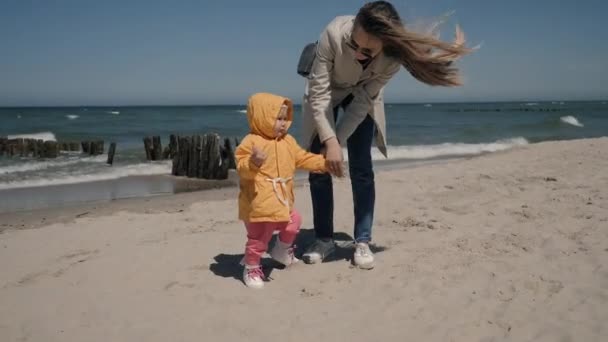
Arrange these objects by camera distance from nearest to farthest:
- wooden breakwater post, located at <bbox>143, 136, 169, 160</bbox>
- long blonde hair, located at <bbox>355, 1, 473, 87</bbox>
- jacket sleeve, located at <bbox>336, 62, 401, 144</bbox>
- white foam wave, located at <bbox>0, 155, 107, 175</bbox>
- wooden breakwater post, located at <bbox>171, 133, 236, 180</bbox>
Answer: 1. long blonde hair, located at <bbox>355, 1, 473, 87</bbox>
2. jacket sleeve, located at <bbox>336, 62, 401, 144</bbox>
3. wooden breakwater post, located at <bbox>171, 133, 236, 180</bbox>
4. white foam wave, located at <bbox>0, 155, 107, 175</bbox>
5. wooden breakwater post, located at <bbox>143, 136, 169, 160</bbox>

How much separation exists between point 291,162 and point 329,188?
61 cm

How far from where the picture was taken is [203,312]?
3.09 m

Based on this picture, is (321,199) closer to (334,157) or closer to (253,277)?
(334,157)

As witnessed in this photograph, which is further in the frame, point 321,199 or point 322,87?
point 321,199

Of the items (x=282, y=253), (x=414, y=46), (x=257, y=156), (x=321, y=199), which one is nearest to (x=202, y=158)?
(x=321, y=199)

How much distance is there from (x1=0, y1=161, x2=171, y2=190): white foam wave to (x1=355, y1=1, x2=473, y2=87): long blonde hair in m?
8.48

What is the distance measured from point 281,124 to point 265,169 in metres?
0.34

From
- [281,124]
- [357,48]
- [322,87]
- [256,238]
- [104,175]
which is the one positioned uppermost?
[357,48]

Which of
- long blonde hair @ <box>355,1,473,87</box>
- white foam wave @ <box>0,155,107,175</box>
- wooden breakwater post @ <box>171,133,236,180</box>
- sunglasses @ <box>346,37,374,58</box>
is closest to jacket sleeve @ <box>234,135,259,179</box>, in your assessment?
sunglasses @ <box>346,37,374,58</box>

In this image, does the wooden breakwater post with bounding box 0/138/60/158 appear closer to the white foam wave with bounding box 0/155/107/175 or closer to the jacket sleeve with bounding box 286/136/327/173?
the white foam wave with bounding box 0/155/107/175

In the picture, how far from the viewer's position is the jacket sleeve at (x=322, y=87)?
3.43 metres

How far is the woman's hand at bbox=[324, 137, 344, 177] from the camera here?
341cm

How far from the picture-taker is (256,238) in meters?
3.46

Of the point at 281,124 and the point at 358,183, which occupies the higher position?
the point at 281,124
